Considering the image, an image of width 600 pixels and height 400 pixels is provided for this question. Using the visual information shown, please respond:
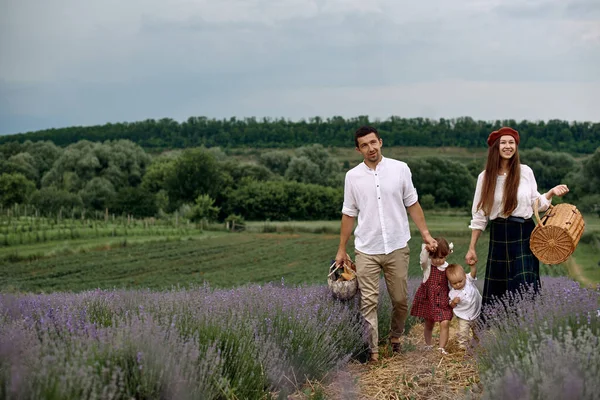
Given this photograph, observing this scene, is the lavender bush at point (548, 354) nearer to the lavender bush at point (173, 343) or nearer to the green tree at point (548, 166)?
the lavender bush at point (173, 343)

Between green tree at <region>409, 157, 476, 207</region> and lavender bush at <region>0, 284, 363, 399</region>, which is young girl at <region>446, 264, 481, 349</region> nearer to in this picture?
lavender bush at <region>0, 284, 363, 399</region>

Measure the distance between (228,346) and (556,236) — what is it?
2.91 m

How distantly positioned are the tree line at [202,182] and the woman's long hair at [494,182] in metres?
52.0

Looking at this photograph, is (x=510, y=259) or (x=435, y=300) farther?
(x=435, y=300)

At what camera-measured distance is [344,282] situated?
227 inches

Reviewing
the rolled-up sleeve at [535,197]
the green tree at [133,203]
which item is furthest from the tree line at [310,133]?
the rolled-up sleeve at [535,197]

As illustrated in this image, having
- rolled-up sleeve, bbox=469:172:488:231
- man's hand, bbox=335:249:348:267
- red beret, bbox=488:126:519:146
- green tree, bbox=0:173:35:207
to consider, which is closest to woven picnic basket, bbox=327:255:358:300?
man's hand, bbox=335:249:348:267

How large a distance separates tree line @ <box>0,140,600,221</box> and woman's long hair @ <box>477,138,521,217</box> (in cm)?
5199

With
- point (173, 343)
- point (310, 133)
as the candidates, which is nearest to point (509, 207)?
point (173, 343)

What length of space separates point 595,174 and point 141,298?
61594 millimetres

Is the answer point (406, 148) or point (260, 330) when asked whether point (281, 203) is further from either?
point (260, 330)

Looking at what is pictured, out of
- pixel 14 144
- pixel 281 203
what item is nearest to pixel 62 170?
pixel 14 144

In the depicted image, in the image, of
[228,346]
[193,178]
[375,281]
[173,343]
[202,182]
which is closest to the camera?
[173,343]

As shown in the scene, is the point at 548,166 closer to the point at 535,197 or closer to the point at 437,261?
the point at 535,197
